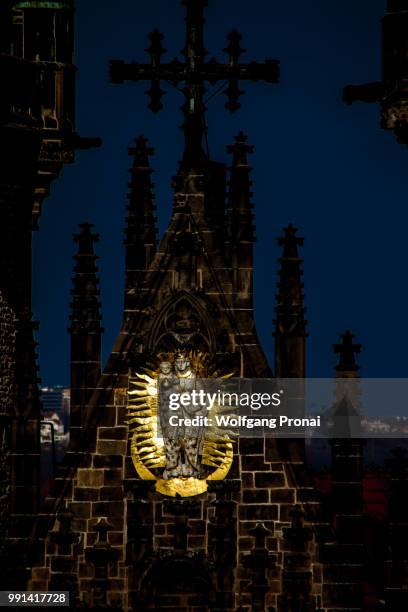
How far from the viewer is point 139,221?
62219mm

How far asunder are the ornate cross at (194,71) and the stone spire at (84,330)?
130 inches

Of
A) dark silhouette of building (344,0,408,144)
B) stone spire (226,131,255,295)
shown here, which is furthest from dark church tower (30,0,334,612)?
dark silhouette of building (344,0,408,144)

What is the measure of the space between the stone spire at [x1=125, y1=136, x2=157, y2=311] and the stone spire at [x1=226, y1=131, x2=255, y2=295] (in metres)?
1.66

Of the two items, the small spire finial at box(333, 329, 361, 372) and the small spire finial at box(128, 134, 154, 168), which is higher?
the small spire finial at box(128, 134, 154, 168)

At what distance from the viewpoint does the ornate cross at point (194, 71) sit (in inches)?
2475

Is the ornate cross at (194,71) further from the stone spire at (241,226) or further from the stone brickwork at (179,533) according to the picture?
the stone brickwork at (179,533)

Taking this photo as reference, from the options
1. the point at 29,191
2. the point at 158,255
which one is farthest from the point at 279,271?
the point at 29,191

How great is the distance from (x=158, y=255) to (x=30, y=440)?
466 cm

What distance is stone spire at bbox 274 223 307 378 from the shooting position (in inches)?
2434

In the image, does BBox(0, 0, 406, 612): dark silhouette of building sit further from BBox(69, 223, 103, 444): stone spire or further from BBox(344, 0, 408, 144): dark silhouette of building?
BBox(344, 0, 408, 144): dark silhouette of building

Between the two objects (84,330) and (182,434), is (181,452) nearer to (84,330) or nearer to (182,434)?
(182,434)

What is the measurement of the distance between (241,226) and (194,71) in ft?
11.7

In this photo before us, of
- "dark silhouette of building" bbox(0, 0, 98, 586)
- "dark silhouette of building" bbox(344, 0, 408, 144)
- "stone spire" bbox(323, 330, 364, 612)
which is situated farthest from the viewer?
"stone spire" bbox(323, 330, 364, 612)

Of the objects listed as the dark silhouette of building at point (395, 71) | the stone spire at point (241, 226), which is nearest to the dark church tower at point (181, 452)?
the stone spire at point (241, 226)
